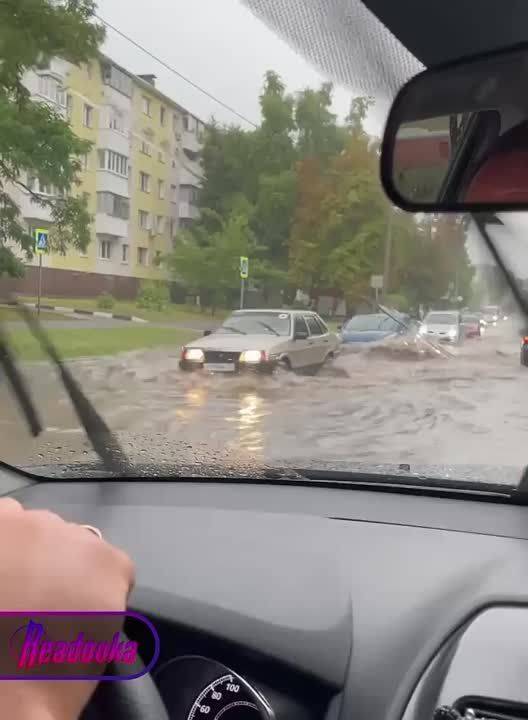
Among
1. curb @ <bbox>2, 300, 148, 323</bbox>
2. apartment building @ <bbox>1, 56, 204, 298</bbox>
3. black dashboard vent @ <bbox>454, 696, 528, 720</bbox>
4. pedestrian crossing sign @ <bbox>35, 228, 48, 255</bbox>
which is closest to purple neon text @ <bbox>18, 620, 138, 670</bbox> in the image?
black dashboard vent @ <bbox>454, 696, 528, 720</bbox>

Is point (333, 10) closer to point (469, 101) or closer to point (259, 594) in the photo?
point (469, 101)

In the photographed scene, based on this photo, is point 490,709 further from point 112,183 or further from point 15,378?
point 112,183

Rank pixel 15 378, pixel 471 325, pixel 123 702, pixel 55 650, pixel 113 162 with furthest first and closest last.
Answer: pixel 113 162 < pixel 471 325 < pixel 15 378 < pixel 123 702 < pixel 55 650

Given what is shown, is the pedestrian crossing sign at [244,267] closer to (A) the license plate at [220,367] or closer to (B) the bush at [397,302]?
(A) the license plate at [220,367]

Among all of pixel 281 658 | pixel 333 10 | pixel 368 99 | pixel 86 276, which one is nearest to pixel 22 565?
pixel 281 658

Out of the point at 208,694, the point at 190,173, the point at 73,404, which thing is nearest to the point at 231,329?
the point at 190,173

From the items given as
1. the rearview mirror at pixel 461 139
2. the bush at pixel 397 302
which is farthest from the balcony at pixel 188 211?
the rearview mirror at pixel 461 139
